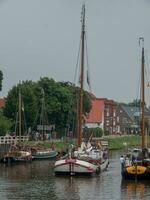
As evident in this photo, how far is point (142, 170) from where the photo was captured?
2441 inches

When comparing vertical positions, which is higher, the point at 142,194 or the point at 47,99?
the point at 47,99

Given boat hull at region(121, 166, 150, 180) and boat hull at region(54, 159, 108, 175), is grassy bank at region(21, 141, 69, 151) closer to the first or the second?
boat hull at region(54, 159, 108, 175)

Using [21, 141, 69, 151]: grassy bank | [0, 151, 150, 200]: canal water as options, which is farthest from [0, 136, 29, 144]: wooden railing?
[0, 151, 150, 200]: canal water

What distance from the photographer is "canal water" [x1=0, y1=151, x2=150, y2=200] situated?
51.2m

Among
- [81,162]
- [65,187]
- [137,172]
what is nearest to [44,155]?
[81,162]

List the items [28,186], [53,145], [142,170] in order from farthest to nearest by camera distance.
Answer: [53,145]
[142,170]
[28,186]

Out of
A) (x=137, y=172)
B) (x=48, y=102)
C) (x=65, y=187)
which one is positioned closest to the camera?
(x=65, y=187)

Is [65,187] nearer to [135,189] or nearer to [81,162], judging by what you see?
[135,189]

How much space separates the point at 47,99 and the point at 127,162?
228 ft

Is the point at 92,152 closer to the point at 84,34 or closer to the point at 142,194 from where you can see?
the point at 84,34

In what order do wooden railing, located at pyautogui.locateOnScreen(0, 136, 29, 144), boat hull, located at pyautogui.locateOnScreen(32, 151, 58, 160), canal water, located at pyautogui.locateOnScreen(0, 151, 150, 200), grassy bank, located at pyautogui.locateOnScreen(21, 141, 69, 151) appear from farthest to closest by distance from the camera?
1. grassy bank, located at pyautogui.locateOnScreen(21, 141, 69, 151)
2. wooden railing, located at pyautogui.locateOnScreen(0, 136, 29, 144)
3. boat hull, located at pyautogui.locateOnScreen(32, 151, 58, 160)
4. canal water, located at pyautogui.locateOnScreen(0, 151, 150, 200)

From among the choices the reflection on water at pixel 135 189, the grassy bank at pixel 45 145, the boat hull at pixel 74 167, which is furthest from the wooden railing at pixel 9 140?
the reflection on water at pixel 135 189

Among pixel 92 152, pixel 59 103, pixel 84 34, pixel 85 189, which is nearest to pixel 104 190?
pixel 85 189

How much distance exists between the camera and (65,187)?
57.3 m
